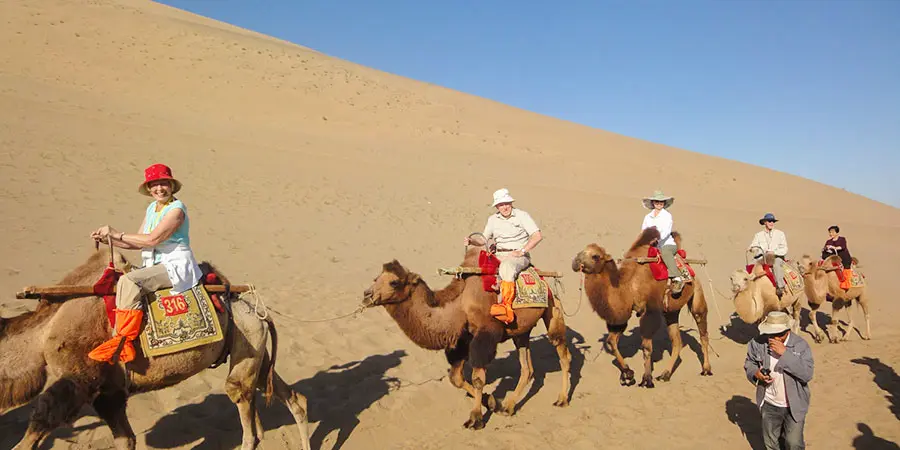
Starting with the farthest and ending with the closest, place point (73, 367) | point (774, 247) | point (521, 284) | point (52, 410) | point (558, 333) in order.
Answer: point (774, 247) < point (558, 333) < point (521, 284) < point (73, 367) < point (52, 410)

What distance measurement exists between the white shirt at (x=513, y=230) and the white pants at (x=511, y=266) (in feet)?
0.58

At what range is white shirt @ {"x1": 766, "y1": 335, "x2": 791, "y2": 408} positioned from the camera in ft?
17.4

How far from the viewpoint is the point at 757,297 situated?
34.2 feet

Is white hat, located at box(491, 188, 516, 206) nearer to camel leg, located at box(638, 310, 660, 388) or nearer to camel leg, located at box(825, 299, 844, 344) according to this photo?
camel leg, located at box(638, 310, 660, 388)

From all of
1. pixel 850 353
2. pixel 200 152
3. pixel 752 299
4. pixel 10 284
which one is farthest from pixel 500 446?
pixel 200 152

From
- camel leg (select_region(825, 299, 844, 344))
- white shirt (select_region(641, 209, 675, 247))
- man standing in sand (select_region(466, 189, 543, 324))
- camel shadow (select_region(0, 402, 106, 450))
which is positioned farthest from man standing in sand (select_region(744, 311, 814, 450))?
camel leg (select_region(825, 299, 844, 344))

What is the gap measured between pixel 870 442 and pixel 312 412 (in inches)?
245

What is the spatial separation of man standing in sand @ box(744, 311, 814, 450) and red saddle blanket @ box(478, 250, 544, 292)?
3025mm

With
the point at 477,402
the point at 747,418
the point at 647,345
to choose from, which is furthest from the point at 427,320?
the point at 747,418

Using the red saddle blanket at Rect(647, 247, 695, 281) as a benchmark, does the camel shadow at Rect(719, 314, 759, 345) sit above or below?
below

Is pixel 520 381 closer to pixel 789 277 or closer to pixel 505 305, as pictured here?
pixel 505 305

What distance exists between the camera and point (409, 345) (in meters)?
10.3

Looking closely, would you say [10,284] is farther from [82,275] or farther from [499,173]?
[499,173]

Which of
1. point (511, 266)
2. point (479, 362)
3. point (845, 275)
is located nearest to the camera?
point (479, 362)
